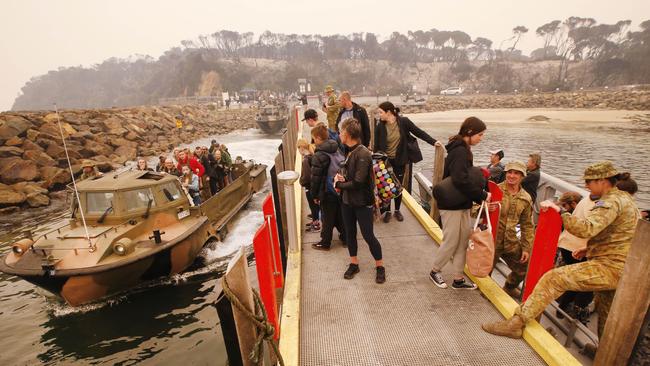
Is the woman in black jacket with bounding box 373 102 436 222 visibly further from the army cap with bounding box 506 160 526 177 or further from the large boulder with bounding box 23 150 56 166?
the large boulder with bounding box 23 150 56 166

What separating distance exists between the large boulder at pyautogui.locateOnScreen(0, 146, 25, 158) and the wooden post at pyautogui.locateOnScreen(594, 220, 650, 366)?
23.3 metres

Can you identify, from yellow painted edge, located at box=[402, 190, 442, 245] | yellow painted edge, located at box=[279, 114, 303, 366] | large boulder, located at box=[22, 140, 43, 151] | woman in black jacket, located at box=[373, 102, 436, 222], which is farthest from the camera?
large boulder, located at box=[22, 140, 43, 151]

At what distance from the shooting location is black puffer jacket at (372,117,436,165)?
18.5 ft

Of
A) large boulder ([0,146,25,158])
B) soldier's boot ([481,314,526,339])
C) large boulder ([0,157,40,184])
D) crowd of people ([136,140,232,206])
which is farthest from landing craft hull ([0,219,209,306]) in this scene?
large boulder ([0,146,25,158])

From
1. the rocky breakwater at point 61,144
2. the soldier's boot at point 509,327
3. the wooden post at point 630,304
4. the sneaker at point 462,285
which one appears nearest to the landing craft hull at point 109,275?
the sneaker at point 462,285

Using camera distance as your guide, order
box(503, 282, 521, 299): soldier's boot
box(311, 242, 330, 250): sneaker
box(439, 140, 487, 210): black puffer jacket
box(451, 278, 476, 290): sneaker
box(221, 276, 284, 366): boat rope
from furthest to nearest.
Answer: box(311, 242, 330, 250): sneaker
box(503, 282, 521, 299): soldier's boot
box(451, 278, 476, 290): sneaker
box(439, 140, 487, 210): black puffer jacket
box(221, 276, 284, 366): boat rope

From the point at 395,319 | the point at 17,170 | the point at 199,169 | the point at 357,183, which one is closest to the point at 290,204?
the point at 357,183

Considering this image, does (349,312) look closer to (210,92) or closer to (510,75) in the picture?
(210,92)

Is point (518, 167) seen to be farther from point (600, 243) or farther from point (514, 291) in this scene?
point (514, 291)

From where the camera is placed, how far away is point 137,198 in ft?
24.3

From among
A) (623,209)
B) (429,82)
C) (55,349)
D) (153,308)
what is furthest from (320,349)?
(429,82)

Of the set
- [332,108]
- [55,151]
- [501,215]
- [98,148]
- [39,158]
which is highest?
[332,108]

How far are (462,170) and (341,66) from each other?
377 ft

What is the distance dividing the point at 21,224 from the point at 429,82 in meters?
117
